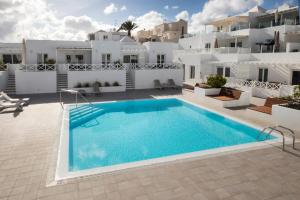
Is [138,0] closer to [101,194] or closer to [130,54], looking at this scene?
[130,54]

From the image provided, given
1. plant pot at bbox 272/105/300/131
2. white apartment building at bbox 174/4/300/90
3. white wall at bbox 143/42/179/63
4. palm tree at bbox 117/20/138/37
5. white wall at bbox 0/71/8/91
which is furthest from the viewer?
palm tree at bbox 117/20/138/37

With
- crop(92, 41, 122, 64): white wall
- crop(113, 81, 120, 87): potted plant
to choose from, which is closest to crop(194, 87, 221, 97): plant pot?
crop(113, 81, 120, 87): potted plant

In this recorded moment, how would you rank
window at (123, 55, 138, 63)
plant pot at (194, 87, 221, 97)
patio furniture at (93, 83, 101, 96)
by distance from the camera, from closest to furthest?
plant pot at (194, 87, 221, 97), patio furniture at (93, 83, 101, 96), window at (123, 55, 138, 63)

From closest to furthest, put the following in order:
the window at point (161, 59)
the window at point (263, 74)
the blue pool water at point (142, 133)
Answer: the blue pool water at point (142, 133)
the window at point (263, 74)
the window at point (161, 59)

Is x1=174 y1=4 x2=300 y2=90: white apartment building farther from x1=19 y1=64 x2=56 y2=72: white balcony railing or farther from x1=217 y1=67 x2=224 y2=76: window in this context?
x1=19 y1=64 x2=56 y2=72: white balcony railing

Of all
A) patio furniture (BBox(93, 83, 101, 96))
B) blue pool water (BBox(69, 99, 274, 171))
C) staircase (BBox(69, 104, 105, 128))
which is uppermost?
patio furniture (BBox(93, 83, 101, 96))

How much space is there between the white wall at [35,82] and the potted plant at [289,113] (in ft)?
59.2

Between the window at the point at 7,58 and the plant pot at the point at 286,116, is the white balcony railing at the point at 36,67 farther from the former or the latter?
the plant pot at the point at 286,116

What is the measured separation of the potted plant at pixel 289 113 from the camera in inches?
441

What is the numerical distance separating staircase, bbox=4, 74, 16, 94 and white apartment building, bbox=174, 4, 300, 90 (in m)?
18.8

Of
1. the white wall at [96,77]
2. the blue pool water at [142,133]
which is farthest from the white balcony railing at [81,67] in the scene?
the blue pool water at [142,133]

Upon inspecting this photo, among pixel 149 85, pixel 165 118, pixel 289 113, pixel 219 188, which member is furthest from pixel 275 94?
pixel 219 188

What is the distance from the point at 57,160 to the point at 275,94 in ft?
55.0

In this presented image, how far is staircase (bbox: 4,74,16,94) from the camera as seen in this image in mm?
20728
